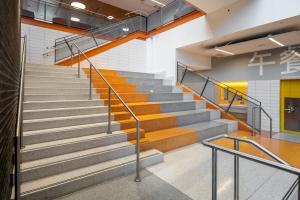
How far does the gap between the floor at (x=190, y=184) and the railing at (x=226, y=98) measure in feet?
9.25

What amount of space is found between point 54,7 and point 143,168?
23.8 feet

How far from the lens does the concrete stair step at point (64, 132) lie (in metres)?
2.71

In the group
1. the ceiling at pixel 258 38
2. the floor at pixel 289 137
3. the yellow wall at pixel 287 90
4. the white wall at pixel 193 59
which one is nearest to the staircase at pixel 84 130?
the floor at pixel 289 137

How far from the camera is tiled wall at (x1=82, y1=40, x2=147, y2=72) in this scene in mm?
7547

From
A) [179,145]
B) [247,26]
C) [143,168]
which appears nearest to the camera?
[143,168]

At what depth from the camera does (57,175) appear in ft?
7.93

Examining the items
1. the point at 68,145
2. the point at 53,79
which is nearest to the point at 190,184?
the point at 68,145

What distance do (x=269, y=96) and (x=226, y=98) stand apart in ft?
7.46

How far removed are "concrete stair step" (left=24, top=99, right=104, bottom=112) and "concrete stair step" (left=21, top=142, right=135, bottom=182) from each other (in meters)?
1.25

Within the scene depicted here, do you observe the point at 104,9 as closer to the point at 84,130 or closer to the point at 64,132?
the point at 84,130

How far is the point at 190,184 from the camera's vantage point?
2.58m

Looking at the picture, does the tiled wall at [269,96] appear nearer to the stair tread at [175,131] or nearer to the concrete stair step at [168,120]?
the concrete stair step at [168,120]

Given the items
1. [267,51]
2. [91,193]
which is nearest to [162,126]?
[91,193]

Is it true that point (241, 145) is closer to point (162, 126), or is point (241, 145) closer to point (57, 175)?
point (162, 126)
